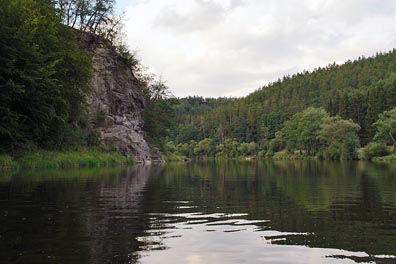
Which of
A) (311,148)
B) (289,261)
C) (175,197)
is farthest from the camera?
(311,148)

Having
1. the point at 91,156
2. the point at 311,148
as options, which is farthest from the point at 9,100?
the point at 311,148

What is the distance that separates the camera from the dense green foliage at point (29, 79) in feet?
120

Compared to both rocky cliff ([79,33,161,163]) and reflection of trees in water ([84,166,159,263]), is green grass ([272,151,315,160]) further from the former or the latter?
reflection of trees in water ([84,166,159,263])

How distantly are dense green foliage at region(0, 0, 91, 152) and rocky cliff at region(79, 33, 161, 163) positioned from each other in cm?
2181

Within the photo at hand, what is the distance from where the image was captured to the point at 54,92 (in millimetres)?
42531

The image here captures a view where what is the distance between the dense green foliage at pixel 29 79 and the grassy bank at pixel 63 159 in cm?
130

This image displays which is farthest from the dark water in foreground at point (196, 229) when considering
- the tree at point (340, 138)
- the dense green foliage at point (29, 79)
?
the tree at point (340, 138)

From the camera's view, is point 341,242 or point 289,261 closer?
point 289,261

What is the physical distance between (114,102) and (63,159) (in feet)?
98.2

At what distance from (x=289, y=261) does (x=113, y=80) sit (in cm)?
7285

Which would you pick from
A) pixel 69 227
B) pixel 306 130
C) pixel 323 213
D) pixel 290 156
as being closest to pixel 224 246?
pixel 69 227

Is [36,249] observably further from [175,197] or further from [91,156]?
[91,156]

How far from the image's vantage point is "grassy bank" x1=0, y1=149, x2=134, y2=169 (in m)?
39.4

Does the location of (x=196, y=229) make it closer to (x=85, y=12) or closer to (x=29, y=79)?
(x=29, y=79)
